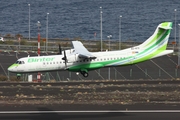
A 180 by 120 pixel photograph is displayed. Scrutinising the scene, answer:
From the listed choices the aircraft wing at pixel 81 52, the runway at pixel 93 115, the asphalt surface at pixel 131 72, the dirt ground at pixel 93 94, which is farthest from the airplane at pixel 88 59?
the runway at pixel 93 115

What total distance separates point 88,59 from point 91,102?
2673 cm

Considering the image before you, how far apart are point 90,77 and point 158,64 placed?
1378 centimetres

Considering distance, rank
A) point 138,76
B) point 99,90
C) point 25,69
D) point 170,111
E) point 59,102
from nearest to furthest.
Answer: point 170,111
point 59,102
point 99,90
point 25,69
point 138,76

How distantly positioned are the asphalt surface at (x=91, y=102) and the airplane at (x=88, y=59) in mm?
14564

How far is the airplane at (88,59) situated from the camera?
6012cm

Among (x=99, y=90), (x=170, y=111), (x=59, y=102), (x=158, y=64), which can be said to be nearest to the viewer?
(x=170, y=111)

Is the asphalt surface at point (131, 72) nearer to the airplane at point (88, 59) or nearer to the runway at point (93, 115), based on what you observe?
the airplane at point (88, 59)

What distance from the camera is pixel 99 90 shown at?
137 feet

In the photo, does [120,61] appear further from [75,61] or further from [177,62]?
[177,62]

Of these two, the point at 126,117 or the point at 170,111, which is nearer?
the point at 126,117

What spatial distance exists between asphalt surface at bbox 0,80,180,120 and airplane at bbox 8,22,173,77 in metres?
14.6

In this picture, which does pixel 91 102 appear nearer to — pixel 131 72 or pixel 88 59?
pixel 88 59

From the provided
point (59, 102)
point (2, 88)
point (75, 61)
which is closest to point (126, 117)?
point (59, 102)

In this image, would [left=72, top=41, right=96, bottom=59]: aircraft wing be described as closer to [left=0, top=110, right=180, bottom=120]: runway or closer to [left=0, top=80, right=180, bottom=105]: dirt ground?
[left=0, top=80, right=180, bottom=105]: dirt ground
